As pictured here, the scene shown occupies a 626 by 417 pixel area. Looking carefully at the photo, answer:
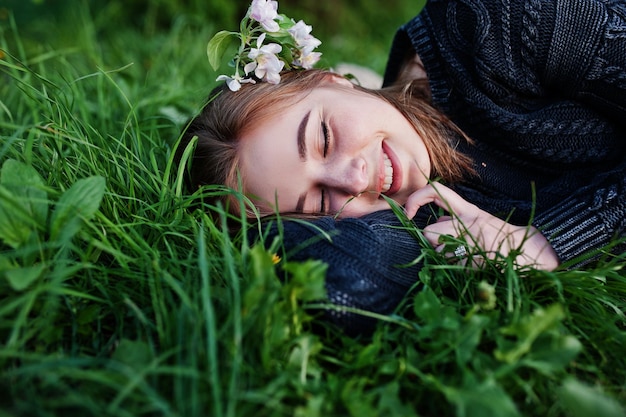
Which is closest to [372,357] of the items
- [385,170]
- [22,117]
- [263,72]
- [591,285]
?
[591,285]

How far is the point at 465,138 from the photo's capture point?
1.94m

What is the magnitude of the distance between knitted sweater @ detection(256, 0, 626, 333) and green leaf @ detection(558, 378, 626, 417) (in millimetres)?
619

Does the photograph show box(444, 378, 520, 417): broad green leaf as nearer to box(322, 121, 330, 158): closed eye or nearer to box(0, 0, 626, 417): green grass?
box(0, 0, 626, 417): green grass

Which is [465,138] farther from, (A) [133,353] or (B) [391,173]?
(A) [133,353]

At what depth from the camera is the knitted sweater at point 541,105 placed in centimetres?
161

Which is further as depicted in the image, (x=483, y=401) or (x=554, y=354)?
(x=554, y=354)

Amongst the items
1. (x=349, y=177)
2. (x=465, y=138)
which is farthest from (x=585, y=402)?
(x=465, y=138)

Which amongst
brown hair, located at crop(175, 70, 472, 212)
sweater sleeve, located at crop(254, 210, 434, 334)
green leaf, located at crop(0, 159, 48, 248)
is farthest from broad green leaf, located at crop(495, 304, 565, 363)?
green leaf, located at crop(0, 159, 48, 248)

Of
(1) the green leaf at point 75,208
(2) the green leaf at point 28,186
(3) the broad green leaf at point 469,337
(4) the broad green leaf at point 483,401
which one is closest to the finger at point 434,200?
(3) the broad green leaf at point 469,337

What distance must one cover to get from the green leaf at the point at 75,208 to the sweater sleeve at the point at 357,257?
395 millimetres

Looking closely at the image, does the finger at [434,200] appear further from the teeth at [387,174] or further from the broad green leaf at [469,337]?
the broad green leaf at [469,337]

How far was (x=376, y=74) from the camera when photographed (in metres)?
3.36

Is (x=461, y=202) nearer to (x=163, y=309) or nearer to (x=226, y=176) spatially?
(x=226, y=176)

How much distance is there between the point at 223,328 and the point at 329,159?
2.50ft
